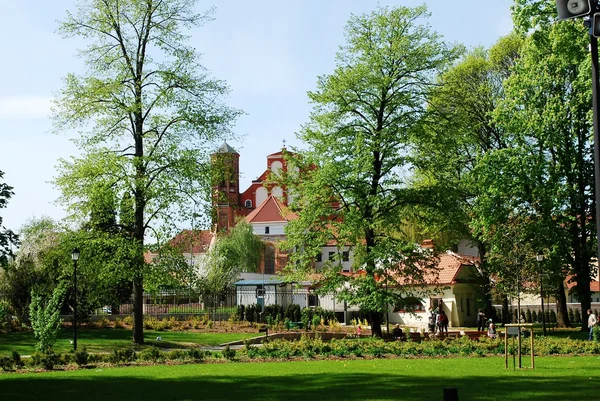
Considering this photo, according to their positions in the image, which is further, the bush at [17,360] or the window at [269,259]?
the window at [269,259]

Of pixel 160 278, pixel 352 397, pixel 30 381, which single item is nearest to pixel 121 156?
pixel 160 278

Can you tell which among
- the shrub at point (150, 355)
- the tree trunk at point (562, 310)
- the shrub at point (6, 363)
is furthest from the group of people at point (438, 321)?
the shrub at point (6, 363)

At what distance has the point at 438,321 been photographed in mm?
42438

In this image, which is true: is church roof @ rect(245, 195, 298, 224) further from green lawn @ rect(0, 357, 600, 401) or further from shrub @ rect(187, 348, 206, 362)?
green lawn @ rect(0, 357, 600, 401)

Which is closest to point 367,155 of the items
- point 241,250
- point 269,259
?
point 241,250

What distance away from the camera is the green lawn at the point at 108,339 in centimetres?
3041

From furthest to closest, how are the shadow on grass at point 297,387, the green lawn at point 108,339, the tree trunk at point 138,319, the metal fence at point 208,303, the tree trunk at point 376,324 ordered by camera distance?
the metal fence at point 208,303 → the tree trunk at point 376,324 → the tree trunk at point 138,319 → the green lawn at point 108,339 → the shadow on grass at point 297,387

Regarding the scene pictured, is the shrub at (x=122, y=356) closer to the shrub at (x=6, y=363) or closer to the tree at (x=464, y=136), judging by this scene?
the shrub at (x=6, y=363)

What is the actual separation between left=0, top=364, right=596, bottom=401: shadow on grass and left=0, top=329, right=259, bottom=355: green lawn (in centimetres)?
1106

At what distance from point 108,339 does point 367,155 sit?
536 inches

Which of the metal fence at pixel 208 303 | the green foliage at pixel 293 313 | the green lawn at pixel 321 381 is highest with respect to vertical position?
the metal fence at pixel 208 303

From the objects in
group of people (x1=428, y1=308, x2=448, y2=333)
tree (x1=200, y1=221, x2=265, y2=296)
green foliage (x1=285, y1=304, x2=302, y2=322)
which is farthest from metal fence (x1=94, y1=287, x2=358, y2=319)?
tree (x1=200, y1=221, x2=265, y2=296)

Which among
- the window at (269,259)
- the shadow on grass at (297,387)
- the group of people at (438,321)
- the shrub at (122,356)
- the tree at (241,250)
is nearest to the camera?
the shadow on grass at (297,387)

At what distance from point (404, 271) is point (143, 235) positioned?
11.3 meters
